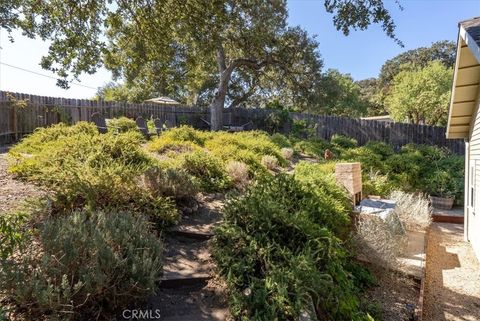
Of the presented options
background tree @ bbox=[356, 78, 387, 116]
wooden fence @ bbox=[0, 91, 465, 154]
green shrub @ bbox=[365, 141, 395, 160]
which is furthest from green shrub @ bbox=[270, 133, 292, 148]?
background tree @ bbox=[356, 78, 387, 116]

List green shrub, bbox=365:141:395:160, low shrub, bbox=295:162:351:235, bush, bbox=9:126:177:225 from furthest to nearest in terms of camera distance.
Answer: green shrub, bbox=365:141:395:160
low shrub, bbox=295:162:351:235
bush, bbox=9:126:177:225

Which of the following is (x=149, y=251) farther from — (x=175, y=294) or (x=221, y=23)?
(x=221, y=23)

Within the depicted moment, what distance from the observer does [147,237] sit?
2783mm

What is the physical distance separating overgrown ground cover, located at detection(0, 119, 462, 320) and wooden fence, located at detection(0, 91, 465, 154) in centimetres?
419

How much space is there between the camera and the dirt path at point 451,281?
396 cm

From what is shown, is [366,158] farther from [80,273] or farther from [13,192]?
[80,273]

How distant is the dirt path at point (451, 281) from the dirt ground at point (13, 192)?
4.87 meters

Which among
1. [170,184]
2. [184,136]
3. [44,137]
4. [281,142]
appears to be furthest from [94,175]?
[281,142]

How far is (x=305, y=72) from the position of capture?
16.8m

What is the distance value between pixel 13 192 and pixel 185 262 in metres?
2.45

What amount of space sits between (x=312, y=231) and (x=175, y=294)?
1509 mm

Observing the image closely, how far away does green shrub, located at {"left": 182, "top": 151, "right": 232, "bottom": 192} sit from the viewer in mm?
5477

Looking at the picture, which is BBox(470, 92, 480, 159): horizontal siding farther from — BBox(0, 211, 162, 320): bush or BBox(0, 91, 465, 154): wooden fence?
BBox(0, 91, 465, 154): wooden fence

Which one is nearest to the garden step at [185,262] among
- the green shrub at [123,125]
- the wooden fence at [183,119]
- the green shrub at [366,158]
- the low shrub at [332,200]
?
the low shrub at [332,200]
